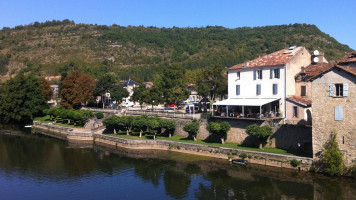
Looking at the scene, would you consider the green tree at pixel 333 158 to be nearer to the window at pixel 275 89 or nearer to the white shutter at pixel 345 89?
the white shutter at pixel 345 89

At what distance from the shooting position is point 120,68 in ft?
→ 445

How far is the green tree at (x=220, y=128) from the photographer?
124 ft

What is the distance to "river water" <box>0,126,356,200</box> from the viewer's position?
83.5 feet

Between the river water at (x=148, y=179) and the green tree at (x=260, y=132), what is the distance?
12.4ft

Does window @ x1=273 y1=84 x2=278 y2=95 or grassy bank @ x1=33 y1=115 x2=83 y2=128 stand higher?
window @ x1=273 y1=84 x2=278 y2=95

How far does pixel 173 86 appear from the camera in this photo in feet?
198

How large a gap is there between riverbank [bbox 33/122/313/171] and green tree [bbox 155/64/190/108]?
52.2 feet

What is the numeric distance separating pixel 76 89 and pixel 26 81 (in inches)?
520

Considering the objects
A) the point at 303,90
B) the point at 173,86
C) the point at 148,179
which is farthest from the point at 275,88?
the point at 173,86

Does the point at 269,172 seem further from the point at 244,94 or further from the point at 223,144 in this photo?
the point at 244,94

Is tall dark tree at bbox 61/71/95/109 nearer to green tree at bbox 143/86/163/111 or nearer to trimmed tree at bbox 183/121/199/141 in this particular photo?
green tree at bbox 143/86/163/111

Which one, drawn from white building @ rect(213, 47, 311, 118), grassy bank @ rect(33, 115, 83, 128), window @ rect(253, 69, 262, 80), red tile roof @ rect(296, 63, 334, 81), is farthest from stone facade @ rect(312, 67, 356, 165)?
grassy bank @ rect(33, 115, 83, 128)

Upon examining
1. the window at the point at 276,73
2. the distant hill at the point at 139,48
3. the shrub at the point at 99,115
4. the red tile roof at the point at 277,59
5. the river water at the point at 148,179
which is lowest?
the river water at the point at 148,179

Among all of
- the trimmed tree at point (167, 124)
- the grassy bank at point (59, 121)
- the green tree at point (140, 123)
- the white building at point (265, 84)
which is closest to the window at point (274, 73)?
the white building at point (265, 84)
